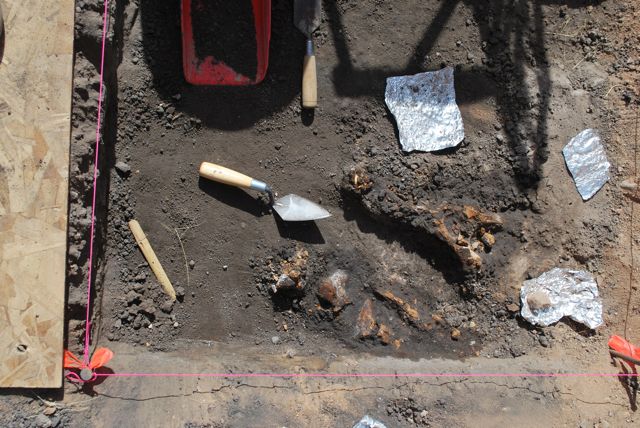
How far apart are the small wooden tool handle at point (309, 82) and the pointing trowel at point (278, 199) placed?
640 mm

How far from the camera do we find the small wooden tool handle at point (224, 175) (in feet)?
9.90

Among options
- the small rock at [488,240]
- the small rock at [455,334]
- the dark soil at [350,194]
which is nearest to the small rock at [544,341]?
the dark soil at [350,194]

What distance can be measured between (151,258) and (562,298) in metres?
2.78

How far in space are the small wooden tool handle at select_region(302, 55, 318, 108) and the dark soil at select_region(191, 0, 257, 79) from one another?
0.35m

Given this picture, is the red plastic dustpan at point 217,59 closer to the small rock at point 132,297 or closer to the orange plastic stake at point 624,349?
the small rock at point 132,297

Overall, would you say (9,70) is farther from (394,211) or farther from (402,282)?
(402,282)

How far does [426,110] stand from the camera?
3244mm

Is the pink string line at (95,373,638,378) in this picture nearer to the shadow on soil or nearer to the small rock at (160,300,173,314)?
the small rock at (160,300,173,314)

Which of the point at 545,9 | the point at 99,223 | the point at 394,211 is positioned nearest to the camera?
the point at 99,223

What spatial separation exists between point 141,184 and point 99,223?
0.36 m

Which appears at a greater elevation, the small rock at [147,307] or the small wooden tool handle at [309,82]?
the small wooden tool handle at [309,82]

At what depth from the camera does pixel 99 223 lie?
2.93m

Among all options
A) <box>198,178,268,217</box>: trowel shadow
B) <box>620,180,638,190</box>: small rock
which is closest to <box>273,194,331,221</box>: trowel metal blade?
<box>198,178,268,217</box>: trowel shadow

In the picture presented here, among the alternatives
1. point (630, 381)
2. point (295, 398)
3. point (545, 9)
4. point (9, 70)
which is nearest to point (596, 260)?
point (630, 381)
